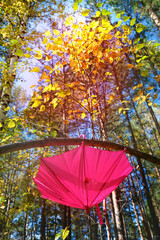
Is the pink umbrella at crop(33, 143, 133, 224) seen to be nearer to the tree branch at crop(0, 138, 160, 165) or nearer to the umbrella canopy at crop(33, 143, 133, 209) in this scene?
the umbrella canopy at crop(33, 143, 133, 209)

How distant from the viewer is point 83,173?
4.82 ft

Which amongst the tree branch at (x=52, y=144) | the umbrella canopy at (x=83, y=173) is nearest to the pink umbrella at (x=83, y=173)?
the umbrella canopy at (x=83, y=173)

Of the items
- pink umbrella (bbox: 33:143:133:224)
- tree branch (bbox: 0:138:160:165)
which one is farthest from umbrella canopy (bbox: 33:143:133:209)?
tree branch (bbox: 0:138:160:165)

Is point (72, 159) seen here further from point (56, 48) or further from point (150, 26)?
point (150, 26)

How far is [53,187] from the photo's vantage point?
1598mm

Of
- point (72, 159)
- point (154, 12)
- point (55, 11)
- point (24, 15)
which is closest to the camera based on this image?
point (72, 159)

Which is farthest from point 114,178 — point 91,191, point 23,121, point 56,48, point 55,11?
point 55,11

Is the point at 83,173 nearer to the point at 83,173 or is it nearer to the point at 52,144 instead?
the point at 83,173

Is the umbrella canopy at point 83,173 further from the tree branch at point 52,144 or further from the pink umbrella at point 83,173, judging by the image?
the tree branch at point 52,144

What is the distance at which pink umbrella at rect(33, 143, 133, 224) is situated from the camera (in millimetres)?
1467

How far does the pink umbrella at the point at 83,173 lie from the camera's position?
147 centimetres

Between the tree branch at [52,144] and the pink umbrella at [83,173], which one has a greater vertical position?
the tree branch at [52,144]

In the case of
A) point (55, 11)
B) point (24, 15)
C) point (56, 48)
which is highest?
point (55, 11)

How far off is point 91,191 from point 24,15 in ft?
19.4
